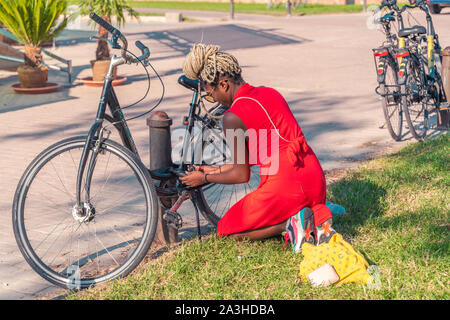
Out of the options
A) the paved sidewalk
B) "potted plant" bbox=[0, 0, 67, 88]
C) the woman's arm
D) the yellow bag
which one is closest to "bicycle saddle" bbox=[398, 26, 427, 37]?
the paved sidewalk

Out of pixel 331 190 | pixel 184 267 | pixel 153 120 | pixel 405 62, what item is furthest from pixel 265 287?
pixel 405 62

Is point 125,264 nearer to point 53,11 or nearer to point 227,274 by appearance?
point 227,274

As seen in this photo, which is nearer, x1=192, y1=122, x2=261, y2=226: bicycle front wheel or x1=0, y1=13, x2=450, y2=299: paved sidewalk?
x1=192, y1=122, x2=261, y2=226: bicycle front wheel

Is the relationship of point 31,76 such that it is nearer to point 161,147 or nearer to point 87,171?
point 161,147

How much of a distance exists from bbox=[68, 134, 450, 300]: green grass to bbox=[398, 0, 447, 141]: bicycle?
2.19 meters

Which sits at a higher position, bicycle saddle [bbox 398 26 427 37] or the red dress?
bicycle saddle [bbox 398 26 427 37]

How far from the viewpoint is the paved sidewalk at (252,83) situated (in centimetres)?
611

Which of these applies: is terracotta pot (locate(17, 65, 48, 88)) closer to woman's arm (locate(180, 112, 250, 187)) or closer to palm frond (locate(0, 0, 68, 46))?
palm frond (locate(0, 0, 68, 46))

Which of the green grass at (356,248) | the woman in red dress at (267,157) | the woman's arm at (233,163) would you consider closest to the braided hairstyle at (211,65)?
the woman in red dress at (267,157)

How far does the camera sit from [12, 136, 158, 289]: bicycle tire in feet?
12.2

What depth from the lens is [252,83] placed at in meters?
11.9

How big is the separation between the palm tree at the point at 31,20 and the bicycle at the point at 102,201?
6310mm

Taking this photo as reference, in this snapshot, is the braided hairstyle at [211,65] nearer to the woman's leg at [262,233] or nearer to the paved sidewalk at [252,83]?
the paved sidewalk at [252,83]

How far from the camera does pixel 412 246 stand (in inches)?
162
